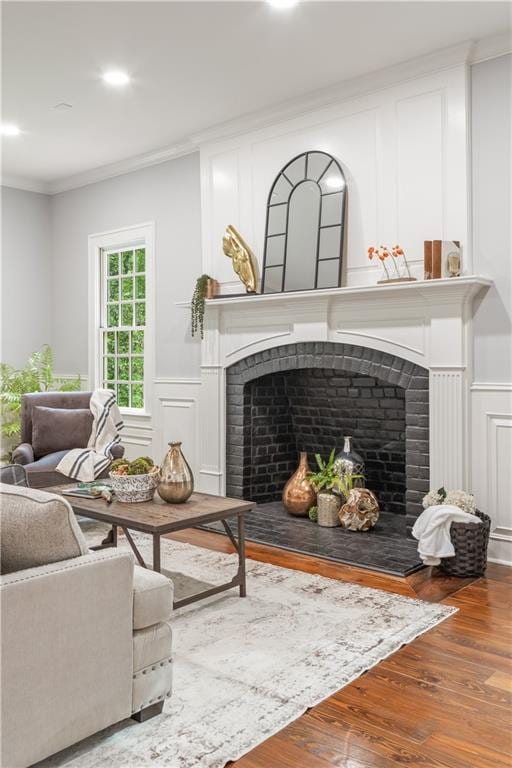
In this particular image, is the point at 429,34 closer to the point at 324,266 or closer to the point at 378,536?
the point at 324,266

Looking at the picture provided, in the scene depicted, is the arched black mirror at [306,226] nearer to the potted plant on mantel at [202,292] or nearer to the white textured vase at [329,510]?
the potted plant on mantel at [202,292]

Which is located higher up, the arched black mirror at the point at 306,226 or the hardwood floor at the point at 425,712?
the arched black mirror at the point at 306,226

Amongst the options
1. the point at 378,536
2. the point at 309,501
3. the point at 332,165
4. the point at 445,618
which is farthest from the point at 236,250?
the point at 445,618

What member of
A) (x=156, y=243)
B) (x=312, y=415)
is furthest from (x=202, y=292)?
(x=312, y=415)

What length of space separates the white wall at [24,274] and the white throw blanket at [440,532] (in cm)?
474

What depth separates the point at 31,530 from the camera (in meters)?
1.83

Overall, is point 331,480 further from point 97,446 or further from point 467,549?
point 97,446

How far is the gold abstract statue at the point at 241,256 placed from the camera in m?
4.89

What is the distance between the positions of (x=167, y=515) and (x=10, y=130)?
12.7 feet

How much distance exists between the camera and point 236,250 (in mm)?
4969

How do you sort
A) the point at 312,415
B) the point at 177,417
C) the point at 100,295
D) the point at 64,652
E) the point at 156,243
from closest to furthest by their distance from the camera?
the point at 64,652 < the point at 312,415 < the point at 177,417 < the point at 156,243 < the point at 100,295

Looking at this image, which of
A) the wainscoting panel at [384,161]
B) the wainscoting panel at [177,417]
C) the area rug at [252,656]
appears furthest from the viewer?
the wainscoting panel at [177,417]

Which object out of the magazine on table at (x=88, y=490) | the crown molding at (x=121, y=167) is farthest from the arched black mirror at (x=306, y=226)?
the magazine on table at (x=88, y=490)

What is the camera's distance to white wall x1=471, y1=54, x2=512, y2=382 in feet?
12.3
